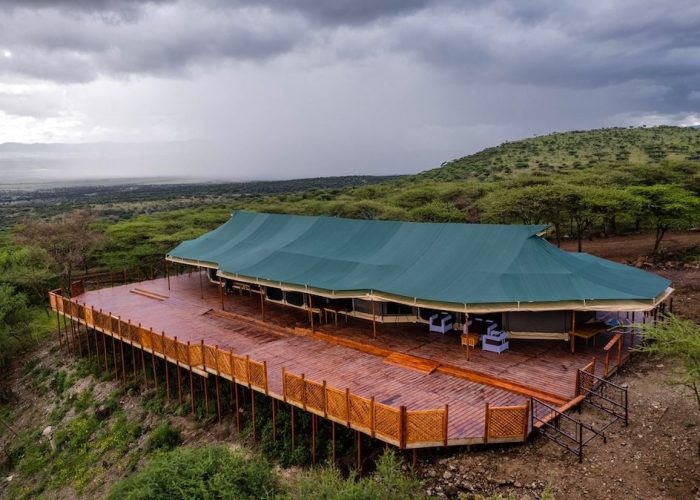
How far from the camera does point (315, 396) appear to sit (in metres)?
12.3

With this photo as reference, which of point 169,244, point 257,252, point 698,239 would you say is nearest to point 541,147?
point 698,239

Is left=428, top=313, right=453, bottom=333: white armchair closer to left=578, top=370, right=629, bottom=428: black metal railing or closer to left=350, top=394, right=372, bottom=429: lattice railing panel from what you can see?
left=578, top=370, right=629, bottom=428: black metal railing

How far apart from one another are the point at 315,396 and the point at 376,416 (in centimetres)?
188

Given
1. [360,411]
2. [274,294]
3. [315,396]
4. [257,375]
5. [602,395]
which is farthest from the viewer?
[274,294]

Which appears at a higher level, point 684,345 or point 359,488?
point 684,345

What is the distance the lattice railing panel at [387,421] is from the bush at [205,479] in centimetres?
240

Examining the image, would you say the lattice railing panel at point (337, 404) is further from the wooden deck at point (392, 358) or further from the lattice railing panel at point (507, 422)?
the lattice railing panel at point (507, 422)

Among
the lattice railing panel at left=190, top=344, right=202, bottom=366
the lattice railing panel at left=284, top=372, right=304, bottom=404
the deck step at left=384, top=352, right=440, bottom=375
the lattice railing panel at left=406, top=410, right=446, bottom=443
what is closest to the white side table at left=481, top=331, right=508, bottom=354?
the deck step at left=384, top=352, right=440, bottom=375

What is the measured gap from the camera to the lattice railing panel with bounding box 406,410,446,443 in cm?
1059

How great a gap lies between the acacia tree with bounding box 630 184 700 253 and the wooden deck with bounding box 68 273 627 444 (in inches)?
646

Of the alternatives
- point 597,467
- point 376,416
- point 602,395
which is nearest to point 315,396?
point 376,416

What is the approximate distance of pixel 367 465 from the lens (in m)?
12.0

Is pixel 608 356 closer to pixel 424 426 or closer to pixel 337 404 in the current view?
pixel 424 426

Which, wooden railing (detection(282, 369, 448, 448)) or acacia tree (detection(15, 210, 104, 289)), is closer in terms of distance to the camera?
wooden railing (detection(282, 369, 448, 448))
